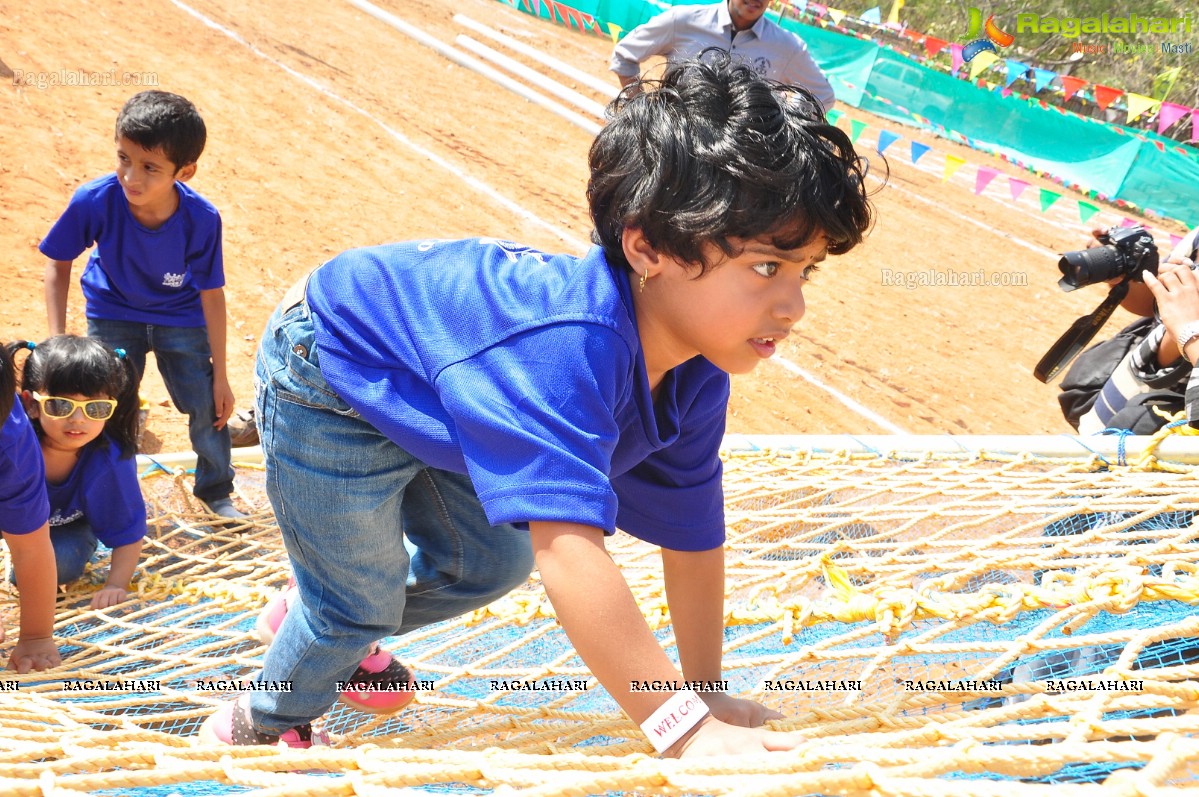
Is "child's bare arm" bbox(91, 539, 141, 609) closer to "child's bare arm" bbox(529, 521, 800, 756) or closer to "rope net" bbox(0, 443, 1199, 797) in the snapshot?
"rope net" bbox(0, 443, 1199, 797)

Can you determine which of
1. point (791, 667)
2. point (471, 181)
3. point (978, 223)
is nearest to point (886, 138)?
point (978, 223)

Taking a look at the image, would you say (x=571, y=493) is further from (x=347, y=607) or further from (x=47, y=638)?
(x=47, y=638)

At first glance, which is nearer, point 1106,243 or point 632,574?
point 632,574

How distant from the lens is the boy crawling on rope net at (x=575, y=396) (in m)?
1.16

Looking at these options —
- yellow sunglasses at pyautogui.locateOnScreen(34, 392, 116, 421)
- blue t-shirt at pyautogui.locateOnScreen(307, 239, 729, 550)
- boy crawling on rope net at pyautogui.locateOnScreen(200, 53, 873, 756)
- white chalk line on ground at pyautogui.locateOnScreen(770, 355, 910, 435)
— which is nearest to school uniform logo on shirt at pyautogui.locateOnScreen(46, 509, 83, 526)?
yellow sunglasses at pyautogui.locateOnScreen(34, 392, 116, 421)

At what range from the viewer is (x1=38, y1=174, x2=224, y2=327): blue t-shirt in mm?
3041

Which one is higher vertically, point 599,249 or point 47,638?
point 599,249

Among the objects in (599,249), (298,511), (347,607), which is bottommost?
(347,607)

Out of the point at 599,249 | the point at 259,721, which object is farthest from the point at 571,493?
the point at 259,721

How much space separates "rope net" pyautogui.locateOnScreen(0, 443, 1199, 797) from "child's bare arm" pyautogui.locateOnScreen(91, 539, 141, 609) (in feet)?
0.10

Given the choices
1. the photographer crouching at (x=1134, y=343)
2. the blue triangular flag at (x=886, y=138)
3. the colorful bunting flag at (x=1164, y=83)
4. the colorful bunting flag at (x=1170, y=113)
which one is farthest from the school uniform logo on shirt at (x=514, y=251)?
the colorful bunting flag at (x=1164, y=83)

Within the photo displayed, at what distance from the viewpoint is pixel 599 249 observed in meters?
1.33

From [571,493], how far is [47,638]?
1518 millimetres

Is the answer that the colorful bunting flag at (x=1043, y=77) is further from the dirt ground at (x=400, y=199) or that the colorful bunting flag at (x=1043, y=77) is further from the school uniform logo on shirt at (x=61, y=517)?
the school uniform logo on shirt at (x=61, y=517)
